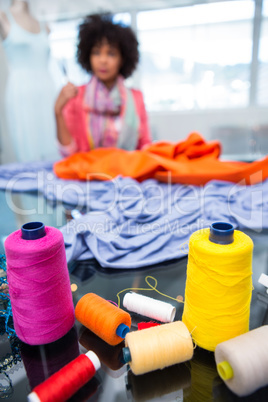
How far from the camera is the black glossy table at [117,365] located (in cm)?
47

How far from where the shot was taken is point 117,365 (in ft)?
1.73

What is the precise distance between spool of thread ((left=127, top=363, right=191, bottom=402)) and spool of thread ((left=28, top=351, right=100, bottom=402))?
0.23 ft

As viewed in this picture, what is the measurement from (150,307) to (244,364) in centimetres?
22

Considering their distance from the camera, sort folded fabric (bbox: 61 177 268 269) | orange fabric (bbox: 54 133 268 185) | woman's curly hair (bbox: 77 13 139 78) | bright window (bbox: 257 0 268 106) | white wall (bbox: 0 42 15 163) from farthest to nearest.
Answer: white wall (bbox: 0 42 15 163) → bright window (bbox: 257 0 268 106) → woman's curly hair (bbox: 77 13 139 78) → orange fabric (bbox: 54 133 268 185) → folded fabric (bbox: 61 177 268 269)

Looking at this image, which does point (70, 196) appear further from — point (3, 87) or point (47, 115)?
point (3, 87)

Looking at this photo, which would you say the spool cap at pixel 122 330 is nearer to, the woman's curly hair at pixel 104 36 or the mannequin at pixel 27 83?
the woman's curly hair at pixel 104 36

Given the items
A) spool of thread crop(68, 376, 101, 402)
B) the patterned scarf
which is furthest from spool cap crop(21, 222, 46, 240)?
the patterned scarf

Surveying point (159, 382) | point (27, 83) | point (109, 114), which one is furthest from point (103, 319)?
point (27, 83)

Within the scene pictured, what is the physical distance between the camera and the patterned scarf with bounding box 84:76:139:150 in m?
1.96

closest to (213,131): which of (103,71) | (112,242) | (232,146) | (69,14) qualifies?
(232,146)

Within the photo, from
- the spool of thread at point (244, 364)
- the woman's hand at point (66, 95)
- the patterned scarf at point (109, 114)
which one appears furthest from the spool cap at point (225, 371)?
the woman's hand at point (66, 95)

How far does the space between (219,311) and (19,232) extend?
40 centimetres

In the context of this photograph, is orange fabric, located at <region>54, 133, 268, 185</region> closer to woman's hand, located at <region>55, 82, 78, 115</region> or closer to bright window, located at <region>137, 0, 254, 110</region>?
woman's hand, located at <region>55, 82, 78, 115</region>

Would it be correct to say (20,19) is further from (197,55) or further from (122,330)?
(122,330)
